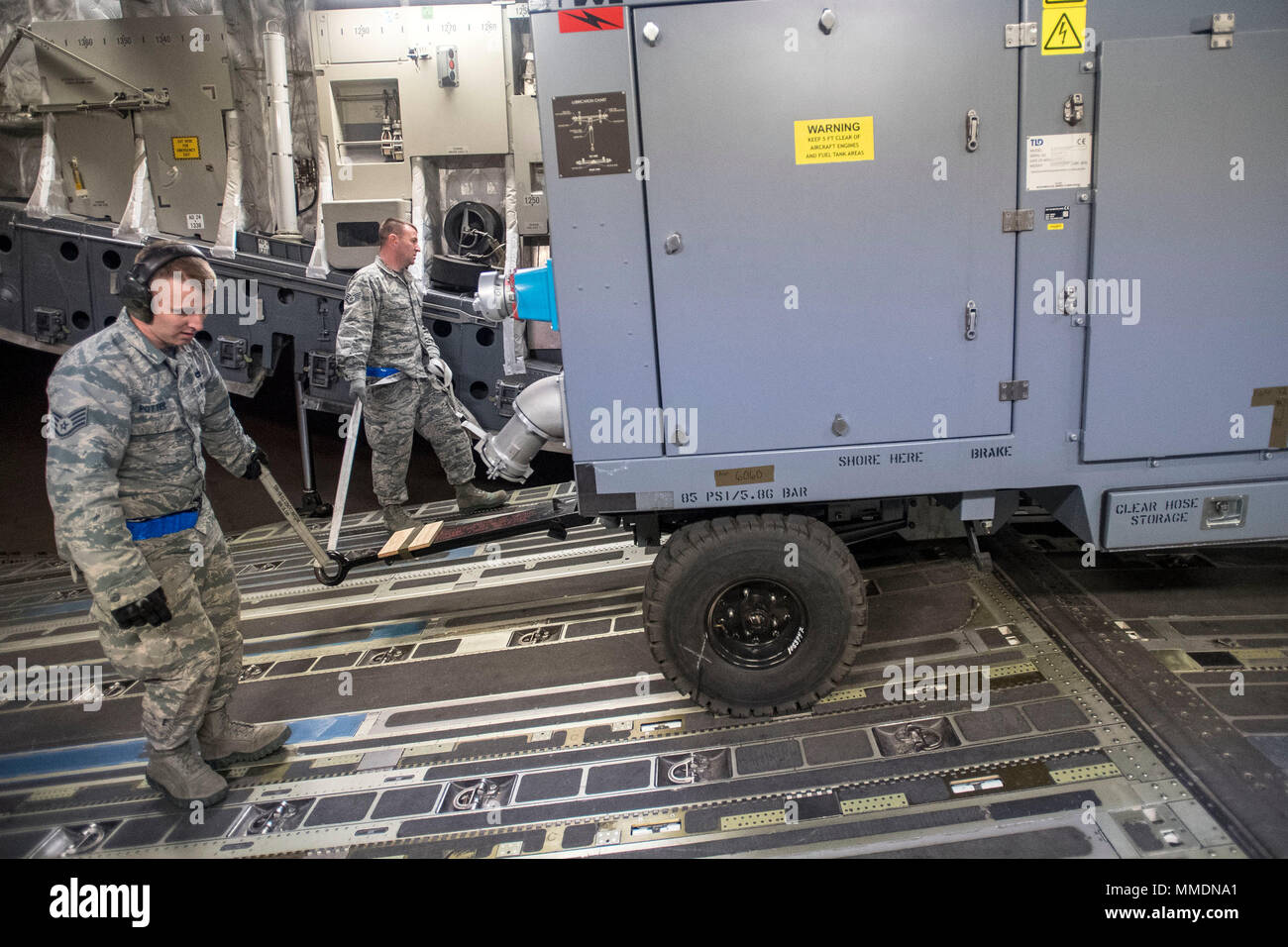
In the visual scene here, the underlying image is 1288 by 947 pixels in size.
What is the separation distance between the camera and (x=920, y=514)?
367 cm

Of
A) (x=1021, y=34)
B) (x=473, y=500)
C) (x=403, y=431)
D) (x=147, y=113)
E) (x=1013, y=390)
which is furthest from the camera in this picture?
(x=147, y=113)

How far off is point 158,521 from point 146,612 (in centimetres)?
39

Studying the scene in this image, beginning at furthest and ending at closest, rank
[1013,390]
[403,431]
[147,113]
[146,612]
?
1. [147,113]
2. [403,431]
3. [1013,390]
4. [146,612]

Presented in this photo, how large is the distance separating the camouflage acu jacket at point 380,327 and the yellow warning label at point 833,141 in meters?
3.48

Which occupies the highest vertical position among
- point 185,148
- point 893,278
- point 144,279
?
Answer: point 185,148

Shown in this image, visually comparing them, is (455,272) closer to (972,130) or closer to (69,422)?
(69,422)

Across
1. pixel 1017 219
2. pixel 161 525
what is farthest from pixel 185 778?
pixel 1017 219

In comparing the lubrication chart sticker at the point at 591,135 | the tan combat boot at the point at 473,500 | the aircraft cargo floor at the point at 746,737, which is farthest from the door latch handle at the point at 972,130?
the tan combat boot at the point at 473,500

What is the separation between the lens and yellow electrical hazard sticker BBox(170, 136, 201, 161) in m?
6.79

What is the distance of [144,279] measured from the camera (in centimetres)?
304

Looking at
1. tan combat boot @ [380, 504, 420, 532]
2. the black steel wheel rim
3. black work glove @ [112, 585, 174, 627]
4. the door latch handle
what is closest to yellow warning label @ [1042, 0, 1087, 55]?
the door latch handle

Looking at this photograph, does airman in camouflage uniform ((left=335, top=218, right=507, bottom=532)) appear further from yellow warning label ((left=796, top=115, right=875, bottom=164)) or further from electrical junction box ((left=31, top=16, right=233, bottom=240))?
yellow warning label ((left=796, top=115, right=875, bottom=164))

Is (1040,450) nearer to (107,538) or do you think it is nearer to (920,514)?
(920,514)

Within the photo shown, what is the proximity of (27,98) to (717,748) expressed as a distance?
25.9 feet
